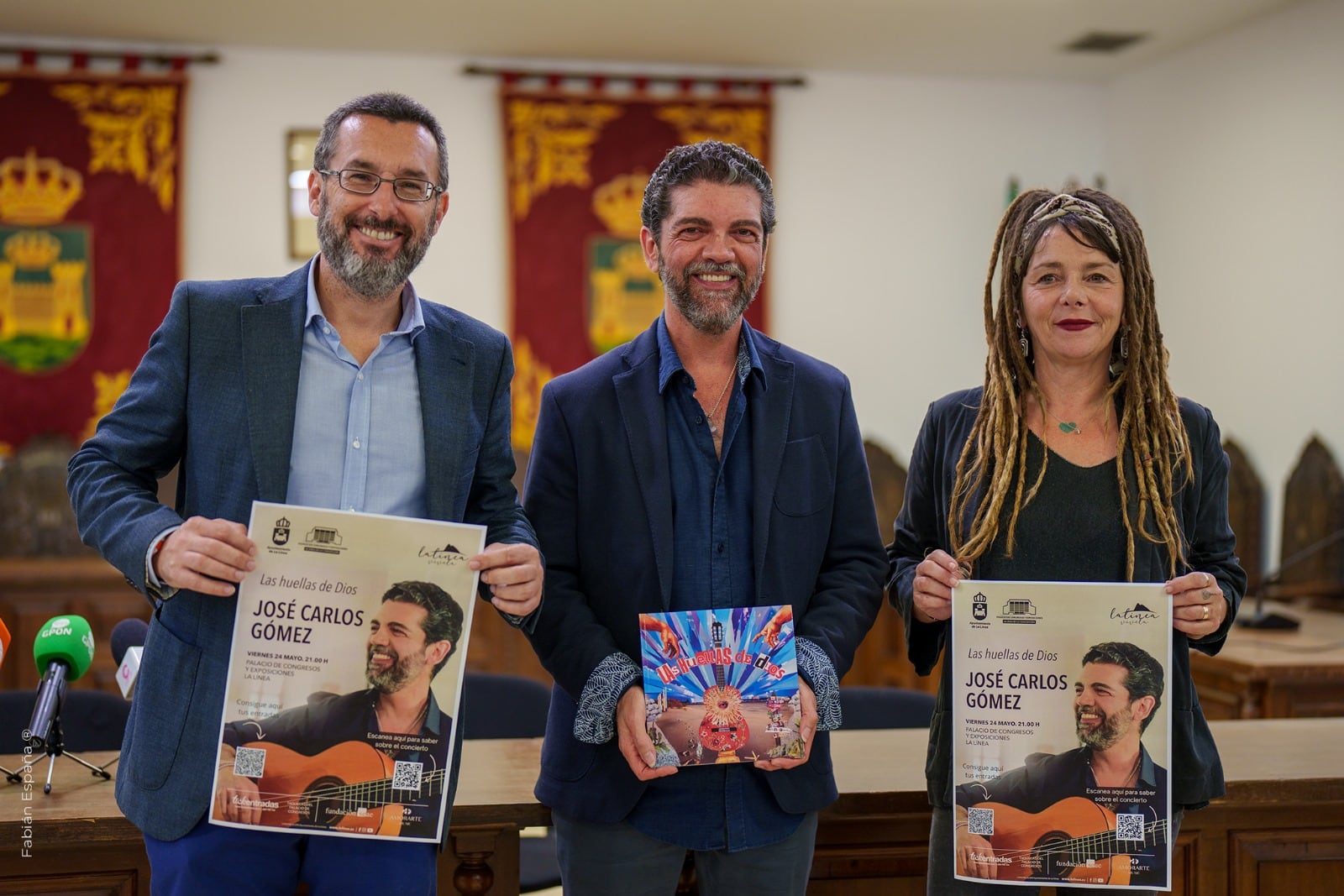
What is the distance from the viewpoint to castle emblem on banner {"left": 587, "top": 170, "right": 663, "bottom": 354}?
21.6 ft

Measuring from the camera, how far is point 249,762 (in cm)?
162

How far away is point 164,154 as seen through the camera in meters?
6.13

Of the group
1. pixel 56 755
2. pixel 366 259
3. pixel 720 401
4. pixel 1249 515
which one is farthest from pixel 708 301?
pixel 1249 515

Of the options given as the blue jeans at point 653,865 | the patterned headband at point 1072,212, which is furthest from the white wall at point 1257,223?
the blue jeans at point 653,865

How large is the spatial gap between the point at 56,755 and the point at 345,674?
38.0 inches

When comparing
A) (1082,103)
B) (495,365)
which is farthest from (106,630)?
(1082,103)

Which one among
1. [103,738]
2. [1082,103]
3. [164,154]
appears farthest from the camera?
[1082,103]

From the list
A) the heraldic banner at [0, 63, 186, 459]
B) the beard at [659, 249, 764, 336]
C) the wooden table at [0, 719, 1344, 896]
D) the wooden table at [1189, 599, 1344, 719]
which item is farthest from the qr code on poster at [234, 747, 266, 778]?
the heraldic banner at [0, 63, 186, 459]

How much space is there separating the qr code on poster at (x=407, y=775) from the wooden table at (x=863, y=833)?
0.46 m

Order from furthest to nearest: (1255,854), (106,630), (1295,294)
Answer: (1295,294), (106,630), (1255,854)

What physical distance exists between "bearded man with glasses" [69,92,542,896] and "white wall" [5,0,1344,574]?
471 cm

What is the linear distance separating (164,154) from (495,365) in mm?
4968

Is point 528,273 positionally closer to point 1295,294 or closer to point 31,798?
point 1295,294

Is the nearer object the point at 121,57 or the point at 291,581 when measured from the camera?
the point at 291,581
